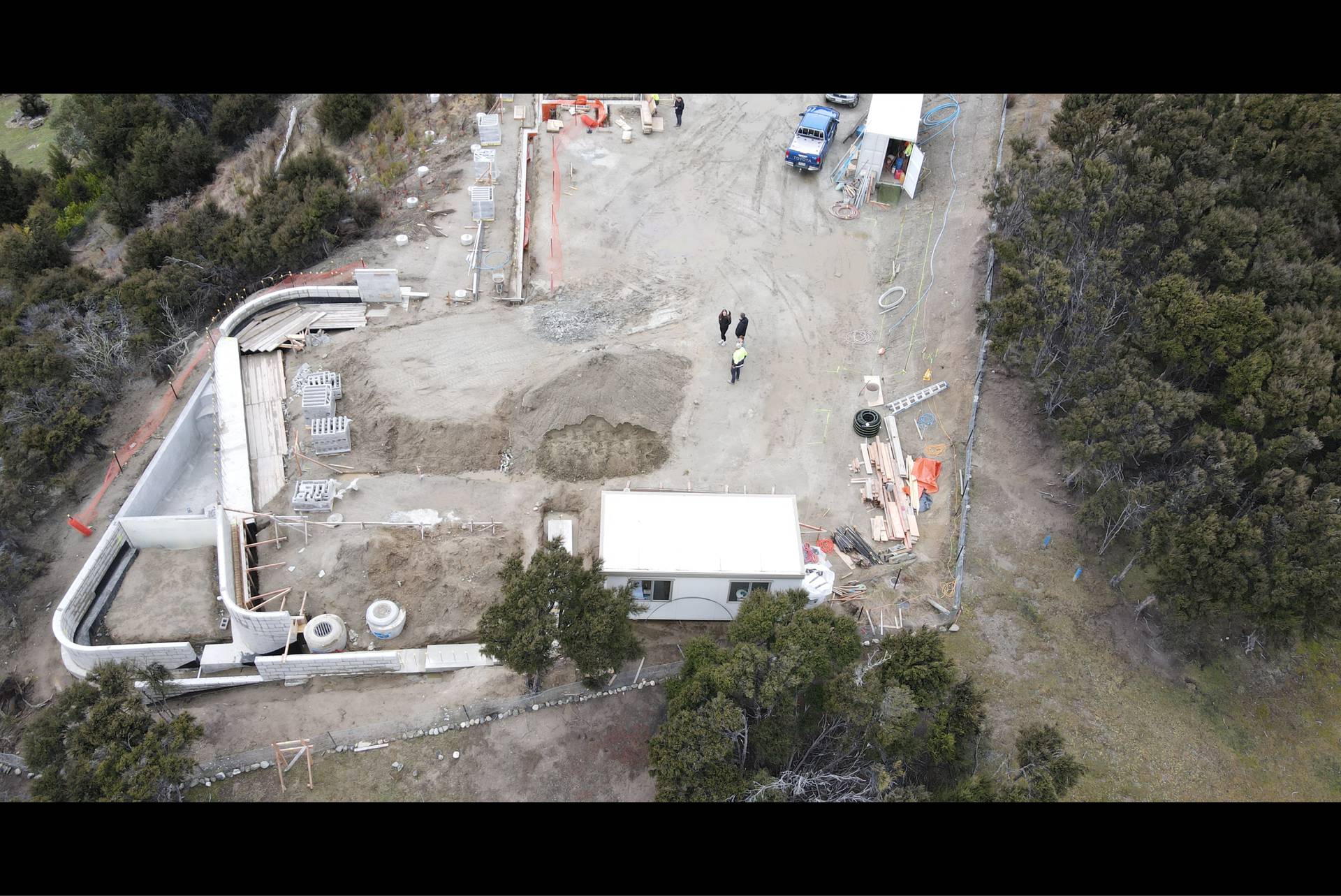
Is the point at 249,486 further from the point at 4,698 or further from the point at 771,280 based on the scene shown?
the point at 771,280

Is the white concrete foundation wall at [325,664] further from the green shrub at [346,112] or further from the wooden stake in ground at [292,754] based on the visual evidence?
the green shrub at [346,112]

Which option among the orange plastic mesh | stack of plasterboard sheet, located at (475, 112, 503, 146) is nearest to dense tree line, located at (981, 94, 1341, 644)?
stack of plasterboard sheet, located at (475, 112, 503, 146)

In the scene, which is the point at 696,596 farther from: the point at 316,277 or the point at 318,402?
the point at 316,277

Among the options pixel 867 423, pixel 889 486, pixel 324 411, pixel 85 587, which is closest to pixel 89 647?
pixel 85 587

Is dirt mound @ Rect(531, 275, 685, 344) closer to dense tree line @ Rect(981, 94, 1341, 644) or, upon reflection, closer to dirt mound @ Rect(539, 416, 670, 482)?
dirt mound @ Rect(539, 416, 670, 482)

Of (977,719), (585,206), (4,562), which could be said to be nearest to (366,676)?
(4,562)
